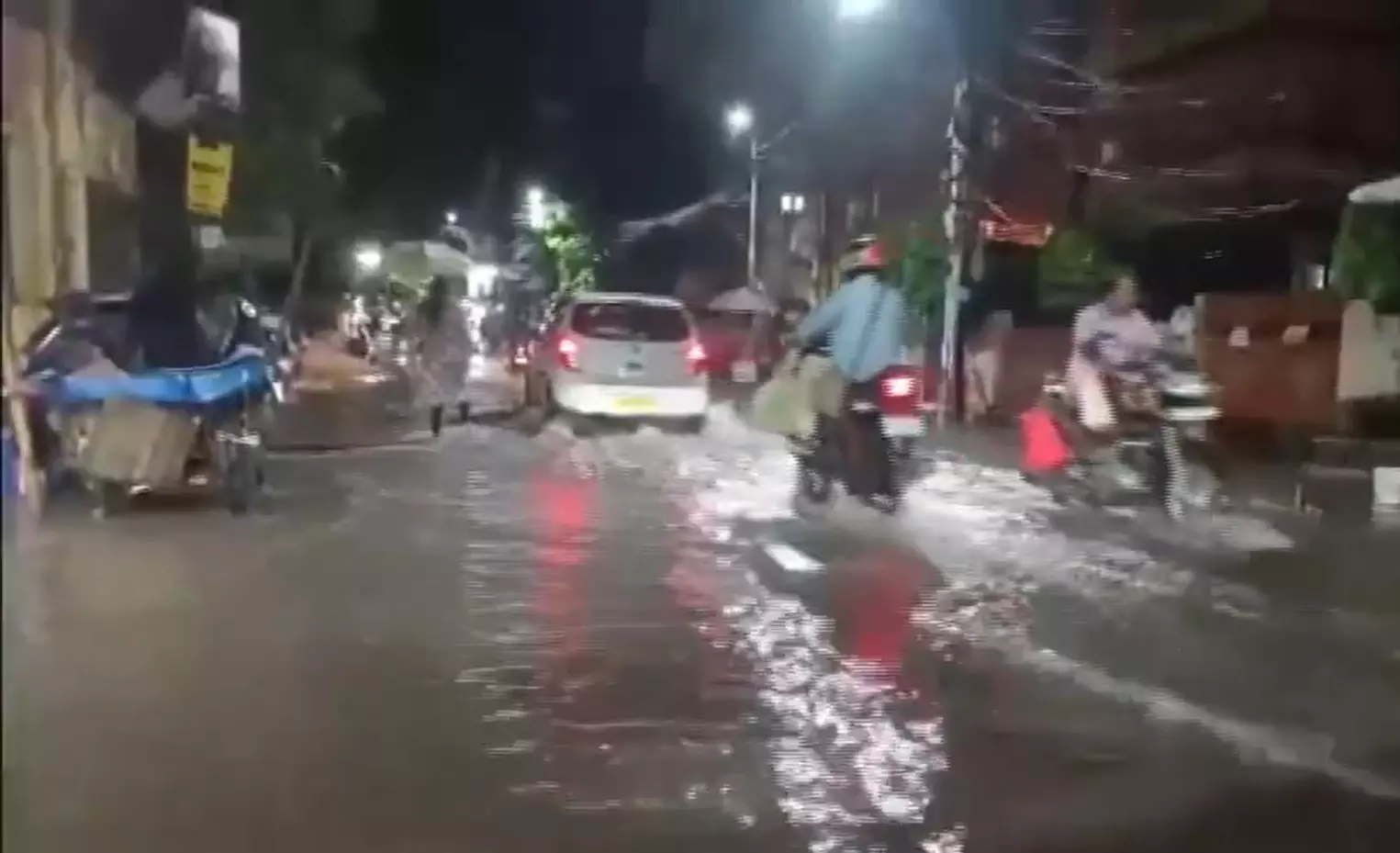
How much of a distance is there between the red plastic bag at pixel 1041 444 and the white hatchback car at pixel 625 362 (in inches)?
56.1

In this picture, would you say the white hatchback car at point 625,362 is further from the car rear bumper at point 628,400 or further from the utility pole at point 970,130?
the utility pole at point 970,130

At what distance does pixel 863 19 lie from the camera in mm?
5227

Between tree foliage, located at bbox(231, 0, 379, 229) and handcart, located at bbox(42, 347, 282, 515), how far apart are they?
0.69 meters

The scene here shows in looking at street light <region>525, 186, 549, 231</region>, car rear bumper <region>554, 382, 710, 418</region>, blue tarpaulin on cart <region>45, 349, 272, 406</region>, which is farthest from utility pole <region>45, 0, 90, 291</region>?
car rear bumper <region>554, 382, 710, 418</region>

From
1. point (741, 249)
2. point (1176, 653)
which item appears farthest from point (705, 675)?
point (741, 249)

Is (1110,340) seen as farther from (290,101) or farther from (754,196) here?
(290,101)

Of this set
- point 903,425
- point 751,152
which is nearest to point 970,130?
point 751,152

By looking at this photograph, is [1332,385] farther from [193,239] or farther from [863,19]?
[193,239]

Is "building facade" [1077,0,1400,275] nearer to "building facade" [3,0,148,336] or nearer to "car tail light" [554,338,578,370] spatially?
"car tail light" [554,338,578,370]

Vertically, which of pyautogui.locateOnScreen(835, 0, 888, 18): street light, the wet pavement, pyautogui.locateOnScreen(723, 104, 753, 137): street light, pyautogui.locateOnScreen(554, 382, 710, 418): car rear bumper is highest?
pyautogui.locateOnScreen(835, 0, 888, 18): street light

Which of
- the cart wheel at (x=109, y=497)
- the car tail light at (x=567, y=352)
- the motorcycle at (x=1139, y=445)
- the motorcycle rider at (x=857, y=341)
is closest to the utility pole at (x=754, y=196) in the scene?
the motorcycle rider at (x=857, y=341)

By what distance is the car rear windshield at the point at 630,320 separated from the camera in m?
5.60

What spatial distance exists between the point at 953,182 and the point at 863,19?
0.71m

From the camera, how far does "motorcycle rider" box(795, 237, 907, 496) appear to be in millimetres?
5430
